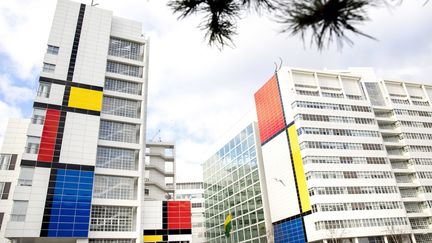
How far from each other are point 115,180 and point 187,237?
11.5 meters

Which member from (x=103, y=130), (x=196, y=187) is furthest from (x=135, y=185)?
(x=196, y=187)

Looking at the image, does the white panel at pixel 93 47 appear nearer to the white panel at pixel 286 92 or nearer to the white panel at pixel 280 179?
the white panel at pixel 286 92

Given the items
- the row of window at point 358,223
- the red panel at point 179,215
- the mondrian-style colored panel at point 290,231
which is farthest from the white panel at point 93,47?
the row of window at point 358,223

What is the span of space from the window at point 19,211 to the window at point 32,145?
540cm

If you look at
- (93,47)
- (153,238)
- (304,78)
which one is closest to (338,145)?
(304,78)

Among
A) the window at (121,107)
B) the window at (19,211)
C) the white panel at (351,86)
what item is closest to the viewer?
the window at (19,211)

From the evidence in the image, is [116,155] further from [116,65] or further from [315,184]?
[315,184]

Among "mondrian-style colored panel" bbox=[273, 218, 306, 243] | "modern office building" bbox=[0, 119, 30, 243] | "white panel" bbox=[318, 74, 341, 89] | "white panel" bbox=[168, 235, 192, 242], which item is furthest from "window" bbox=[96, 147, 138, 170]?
"white panel" bbox=[318, 74, 341, 89]

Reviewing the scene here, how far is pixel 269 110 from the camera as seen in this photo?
6288 centimetres

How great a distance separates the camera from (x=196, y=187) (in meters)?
95.3

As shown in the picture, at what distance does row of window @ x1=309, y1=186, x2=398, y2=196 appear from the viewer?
48750 mm

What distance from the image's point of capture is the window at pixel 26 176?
1381 inches

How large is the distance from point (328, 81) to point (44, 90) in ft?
150

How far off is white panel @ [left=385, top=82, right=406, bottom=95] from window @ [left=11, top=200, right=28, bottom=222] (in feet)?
209
